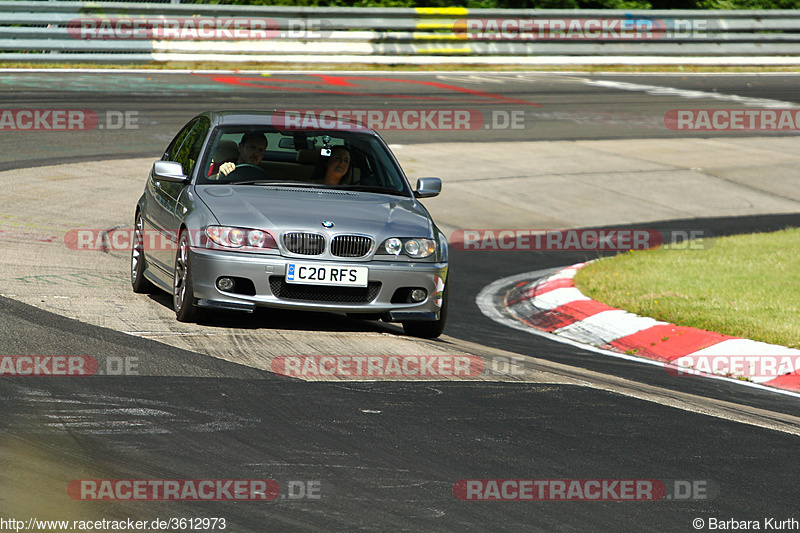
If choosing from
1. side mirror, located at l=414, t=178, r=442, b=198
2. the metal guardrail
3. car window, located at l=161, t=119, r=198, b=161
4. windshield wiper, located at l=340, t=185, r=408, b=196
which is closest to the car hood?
windshield wiper, located at l=340, t=185, r=408, b=196

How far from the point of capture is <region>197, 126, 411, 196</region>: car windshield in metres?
7.96

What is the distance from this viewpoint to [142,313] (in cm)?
754

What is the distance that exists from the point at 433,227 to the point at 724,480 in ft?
10.8

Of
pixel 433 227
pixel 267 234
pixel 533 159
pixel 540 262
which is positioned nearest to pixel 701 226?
pixel 540 262

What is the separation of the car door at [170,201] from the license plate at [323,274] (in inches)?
40.4

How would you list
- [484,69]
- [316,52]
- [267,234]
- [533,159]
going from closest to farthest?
[267,234]
[533,159]
[316,52]
[484,69]

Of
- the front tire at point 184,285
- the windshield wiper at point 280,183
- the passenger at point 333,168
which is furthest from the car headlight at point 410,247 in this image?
the front tire at point 184,285

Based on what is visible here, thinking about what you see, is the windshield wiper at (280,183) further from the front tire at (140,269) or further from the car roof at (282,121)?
the front tire at (140,269)

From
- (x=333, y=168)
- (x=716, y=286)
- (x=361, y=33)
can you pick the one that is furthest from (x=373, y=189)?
(x=361, y=33)

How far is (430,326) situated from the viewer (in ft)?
25.0

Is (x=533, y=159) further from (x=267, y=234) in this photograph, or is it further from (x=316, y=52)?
(x=267, y=234)

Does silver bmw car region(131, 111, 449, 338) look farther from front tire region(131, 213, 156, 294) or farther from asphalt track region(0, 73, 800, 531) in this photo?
asphalt track region(0, 73, 800, 531)

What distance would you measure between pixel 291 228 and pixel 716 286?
4388mm

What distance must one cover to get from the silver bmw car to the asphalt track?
46 centimetres
